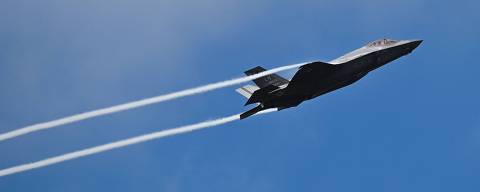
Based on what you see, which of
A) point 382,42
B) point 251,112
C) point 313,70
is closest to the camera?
point 313,70

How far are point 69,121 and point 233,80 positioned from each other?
1271 centimetres

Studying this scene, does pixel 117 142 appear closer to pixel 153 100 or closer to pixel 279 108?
pixel 153 100

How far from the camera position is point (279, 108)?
56.8m

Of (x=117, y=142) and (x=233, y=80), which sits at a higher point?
(x=233, y=80)

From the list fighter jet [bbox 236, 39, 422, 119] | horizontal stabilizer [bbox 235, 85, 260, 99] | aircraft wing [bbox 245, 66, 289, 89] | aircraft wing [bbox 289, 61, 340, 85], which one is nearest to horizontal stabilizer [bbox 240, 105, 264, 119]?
fighter jet [bbox 236, 39, 422, 119]

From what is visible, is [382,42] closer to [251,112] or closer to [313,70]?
[313,70]

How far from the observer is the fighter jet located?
5450cm

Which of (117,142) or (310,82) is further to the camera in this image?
(117,142)

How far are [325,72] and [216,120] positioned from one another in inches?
390

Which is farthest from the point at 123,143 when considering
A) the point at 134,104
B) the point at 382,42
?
the point at 382,42

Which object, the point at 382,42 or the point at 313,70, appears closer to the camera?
the point at 313,70

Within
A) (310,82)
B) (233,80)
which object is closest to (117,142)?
(233,80)

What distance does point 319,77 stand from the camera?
5500cm

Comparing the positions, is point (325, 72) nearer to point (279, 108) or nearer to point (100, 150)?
point (279, 108)
